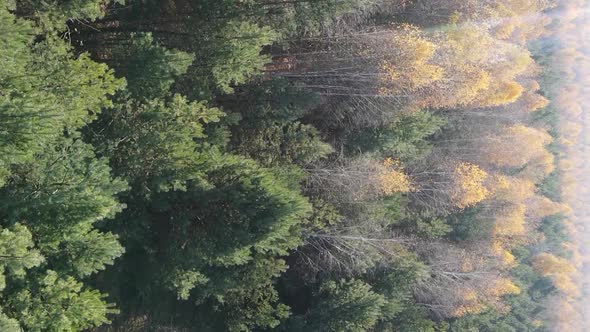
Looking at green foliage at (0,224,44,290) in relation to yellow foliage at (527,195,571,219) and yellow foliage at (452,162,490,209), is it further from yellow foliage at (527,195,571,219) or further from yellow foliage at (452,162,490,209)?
yellow foliage at (527,195,571,219)

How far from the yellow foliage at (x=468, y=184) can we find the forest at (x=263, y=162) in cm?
9

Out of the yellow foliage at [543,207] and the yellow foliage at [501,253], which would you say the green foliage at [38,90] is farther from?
the yellow foliage at [543,207]

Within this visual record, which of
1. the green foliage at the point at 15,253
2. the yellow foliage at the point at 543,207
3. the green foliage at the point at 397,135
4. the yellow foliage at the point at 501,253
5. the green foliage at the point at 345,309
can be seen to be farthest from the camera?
the yellow foliage at the point at 543,207

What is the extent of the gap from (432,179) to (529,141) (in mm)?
7458

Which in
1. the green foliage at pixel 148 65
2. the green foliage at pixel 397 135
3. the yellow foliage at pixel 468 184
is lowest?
the yellow foliage at pixel 468 184

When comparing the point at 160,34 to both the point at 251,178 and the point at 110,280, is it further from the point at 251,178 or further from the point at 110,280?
the point at 110,280

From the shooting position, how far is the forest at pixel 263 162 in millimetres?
13586

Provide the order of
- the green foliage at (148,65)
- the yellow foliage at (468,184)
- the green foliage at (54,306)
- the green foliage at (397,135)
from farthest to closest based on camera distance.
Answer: the yellow foliage at (468,184), the green foliage at (397,135), the green foliage at (148,65), the green foliage at (54,306)

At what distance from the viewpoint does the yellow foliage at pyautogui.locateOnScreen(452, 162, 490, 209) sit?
→ 25922 mm

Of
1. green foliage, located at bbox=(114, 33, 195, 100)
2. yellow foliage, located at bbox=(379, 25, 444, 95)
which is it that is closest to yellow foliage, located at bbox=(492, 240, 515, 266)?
Answer: yellow foliage, located at bbox=(379, 25, 444, 95)

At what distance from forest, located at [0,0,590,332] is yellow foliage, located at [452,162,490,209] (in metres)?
0.09

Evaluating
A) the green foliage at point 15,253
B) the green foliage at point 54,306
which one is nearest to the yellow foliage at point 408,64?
the green foliage at point 54,306

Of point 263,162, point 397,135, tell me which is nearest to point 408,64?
point 397,135

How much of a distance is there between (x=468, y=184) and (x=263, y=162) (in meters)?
10.7
